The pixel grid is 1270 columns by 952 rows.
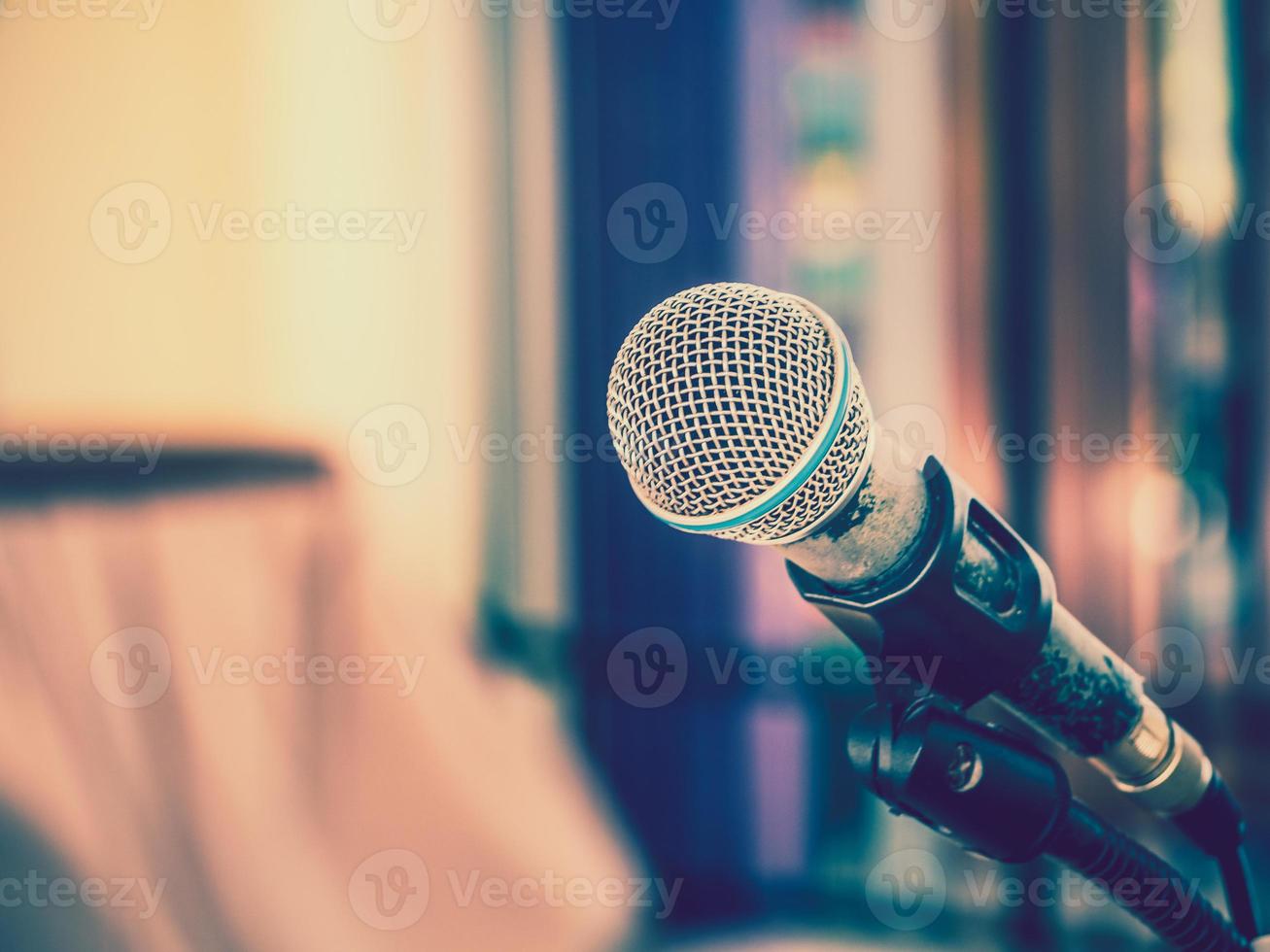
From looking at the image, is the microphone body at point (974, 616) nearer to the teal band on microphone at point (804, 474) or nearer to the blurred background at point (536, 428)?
the teal band on microphone at point (804, 474)

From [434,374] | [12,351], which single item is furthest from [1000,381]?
[12,351]

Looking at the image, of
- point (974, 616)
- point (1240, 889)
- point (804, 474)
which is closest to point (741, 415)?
point (804, 474)

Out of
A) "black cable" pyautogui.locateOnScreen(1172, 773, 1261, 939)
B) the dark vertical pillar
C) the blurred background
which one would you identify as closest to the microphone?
"black cable" pyautogui.locateOnScreen(1172, 773, 1261, 939)

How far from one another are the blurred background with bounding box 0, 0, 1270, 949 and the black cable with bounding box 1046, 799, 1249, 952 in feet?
3.71

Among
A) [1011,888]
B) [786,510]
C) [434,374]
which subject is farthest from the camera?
[434,374]

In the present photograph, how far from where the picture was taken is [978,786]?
0.53 meters

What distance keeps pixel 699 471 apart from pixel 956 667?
7.1 inches

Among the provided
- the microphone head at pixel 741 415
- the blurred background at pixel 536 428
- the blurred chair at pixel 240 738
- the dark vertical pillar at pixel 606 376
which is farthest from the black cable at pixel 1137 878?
the blurred chair at pixel 240 738

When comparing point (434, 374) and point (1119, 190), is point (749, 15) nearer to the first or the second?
point (1119, 190)

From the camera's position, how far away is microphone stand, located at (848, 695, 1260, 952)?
1.73ft

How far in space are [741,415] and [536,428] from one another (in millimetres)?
1502

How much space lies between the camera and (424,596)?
6.27 feet

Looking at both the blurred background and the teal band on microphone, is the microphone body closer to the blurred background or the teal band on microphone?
the teal band on microphone

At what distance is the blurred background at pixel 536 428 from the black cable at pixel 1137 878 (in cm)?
113
